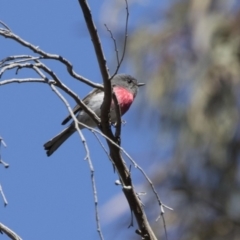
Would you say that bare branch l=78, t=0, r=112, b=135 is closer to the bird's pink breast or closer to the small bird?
the small bird

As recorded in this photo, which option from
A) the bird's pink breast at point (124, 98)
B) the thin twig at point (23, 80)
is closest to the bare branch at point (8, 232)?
the thin twig at point (23, 80)

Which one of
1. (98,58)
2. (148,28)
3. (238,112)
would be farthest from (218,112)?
(98,58)

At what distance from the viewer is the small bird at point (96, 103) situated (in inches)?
222

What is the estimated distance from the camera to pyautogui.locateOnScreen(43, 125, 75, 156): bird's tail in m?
5.58

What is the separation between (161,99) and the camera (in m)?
10.1

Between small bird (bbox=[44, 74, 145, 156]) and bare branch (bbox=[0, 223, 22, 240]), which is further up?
small bird (bbox=[44, 74, 145, 156])

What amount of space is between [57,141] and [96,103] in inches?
14.3

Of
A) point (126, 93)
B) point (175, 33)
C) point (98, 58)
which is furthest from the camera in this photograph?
point (175, 33)

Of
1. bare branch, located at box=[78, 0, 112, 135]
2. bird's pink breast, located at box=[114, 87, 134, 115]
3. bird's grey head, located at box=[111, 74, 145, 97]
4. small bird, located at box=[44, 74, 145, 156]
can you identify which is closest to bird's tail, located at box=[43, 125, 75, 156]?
small bird, located at box=[44, 74, 145, 156]

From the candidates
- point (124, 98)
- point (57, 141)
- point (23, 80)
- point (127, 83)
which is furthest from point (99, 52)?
point (127, 83)

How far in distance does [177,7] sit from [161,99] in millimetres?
1595

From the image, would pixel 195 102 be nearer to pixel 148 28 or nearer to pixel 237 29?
pixel 237 29

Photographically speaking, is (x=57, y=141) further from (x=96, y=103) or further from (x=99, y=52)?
(x=99, y=52)

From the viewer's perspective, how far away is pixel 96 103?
584cm
